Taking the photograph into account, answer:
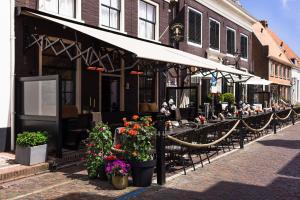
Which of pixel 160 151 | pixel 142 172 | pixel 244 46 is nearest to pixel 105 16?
pixel 160 151

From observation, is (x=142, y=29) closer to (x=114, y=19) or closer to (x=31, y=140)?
(x=114, y=19)

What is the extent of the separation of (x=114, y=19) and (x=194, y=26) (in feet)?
23.6

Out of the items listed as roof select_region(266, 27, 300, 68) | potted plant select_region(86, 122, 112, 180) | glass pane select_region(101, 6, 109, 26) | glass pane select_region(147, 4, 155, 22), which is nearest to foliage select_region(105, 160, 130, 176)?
potted plant select_region(86, 122, 112, 180)

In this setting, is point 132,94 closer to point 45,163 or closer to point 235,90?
point 45,163

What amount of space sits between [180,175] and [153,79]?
882cm

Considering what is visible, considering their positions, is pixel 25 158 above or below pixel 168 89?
below

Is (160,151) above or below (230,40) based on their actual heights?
below

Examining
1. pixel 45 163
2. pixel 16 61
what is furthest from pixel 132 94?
pixel 45 163

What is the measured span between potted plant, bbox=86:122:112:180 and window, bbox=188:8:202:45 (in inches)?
514

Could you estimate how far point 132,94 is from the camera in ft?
47.0

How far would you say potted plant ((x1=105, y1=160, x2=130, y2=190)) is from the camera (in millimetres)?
6301

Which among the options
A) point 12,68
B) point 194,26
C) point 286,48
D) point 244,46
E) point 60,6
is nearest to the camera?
point 12,68

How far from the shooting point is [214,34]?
22.3 meters

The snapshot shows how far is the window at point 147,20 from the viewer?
15.2 metres
